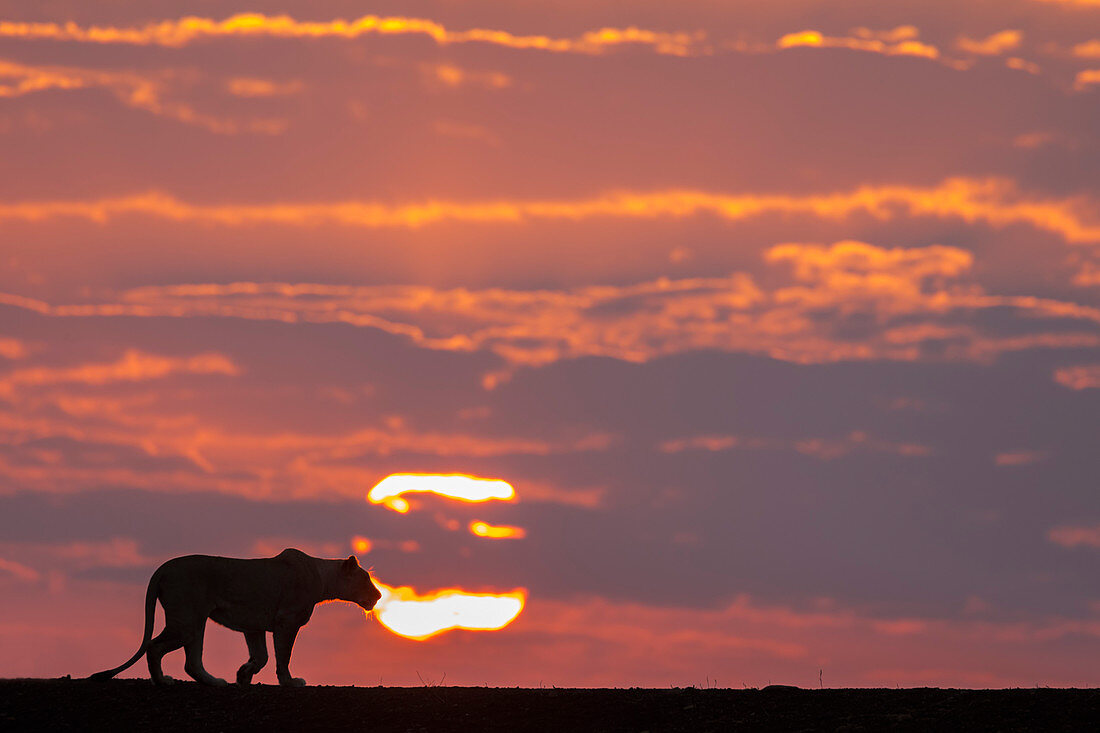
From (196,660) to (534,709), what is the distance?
6.63 m

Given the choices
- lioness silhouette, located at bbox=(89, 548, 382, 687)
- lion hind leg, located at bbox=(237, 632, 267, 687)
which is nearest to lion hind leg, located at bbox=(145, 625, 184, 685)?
lioness silhouette, located at bbox=(89, 548, 382, 687)

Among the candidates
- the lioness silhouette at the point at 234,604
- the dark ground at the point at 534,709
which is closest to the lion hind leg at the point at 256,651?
the lioness silhouette at the point at 234,604

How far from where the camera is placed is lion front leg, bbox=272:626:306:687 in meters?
24.7

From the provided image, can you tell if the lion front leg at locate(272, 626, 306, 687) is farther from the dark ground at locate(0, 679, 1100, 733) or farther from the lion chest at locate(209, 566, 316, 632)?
the dark ground at locate(0, 679, 1100, 733)

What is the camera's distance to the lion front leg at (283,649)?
2469 centimetres

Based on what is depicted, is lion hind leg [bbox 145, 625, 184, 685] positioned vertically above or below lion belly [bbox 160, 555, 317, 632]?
below

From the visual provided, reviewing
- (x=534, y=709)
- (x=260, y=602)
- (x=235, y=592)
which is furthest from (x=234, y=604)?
(x=534, y=709)

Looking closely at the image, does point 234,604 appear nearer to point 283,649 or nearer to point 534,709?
point 283,649

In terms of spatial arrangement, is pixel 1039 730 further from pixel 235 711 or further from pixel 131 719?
pixel 131 719

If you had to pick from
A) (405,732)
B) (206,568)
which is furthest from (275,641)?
(405,732)

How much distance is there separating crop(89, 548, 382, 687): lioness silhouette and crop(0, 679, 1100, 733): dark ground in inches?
57.1

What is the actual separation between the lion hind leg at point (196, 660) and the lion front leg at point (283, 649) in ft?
3.22

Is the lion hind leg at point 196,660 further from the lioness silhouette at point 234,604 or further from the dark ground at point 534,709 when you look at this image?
the dark ground at point 534,709

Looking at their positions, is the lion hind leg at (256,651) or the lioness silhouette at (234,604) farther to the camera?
the lion hind leg at (256,651)
